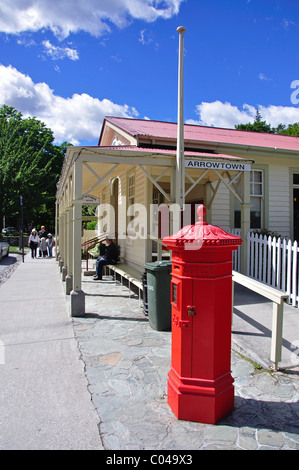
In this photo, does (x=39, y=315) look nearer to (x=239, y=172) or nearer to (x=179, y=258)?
(x=179, y=258)

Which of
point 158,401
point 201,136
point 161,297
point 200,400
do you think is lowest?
point 158,401

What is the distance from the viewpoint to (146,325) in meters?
6.28

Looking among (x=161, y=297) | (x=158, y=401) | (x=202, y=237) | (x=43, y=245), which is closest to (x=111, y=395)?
(x=158, y=401)

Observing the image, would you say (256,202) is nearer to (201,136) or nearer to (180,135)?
(201,136)

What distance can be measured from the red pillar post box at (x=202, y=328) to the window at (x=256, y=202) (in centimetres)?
826

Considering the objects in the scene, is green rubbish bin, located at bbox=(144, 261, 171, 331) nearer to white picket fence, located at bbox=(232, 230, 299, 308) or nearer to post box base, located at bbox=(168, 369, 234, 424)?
post box base, located at bbox=(168, 369, 234, 424)

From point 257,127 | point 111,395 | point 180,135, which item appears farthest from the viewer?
point 257,127

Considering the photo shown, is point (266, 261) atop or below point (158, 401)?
atop

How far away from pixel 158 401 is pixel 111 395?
51cm

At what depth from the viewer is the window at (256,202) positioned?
37.0 ft

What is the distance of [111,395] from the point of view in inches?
146

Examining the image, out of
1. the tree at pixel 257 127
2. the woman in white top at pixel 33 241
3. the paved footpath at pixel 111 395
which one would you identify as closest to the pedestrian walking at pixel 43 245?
the woman in white top at pixel 33 241

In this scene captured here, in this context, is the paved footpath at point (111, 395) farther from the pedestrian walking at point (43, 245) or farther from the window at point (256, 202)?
the pedestrian walking at point (43, 245)

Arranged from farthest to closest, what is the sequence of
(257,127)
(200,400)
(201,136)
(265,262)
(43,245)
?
(257,127), (43,245), (201,136), (265,262), (200,400)
